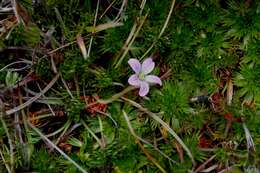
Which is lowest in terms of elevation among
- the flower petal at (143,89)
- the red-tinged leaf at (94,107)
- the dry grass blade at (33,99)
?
the red-tinged leaf at (94,107)

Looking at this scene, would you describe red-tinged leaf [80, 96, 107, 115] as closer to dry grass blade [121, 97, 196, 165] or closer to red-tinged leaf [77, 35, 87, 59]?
dry grass blade [121, 97, 196, 165]

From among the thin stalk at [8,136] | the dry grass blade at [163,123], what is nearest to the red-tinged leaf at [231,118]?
the dry grass blade at [163,123]

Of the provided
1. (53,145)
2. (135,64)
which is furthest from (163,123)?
(53,145)

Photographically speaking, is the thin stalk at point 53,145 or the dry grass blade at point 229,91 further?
the dry grass blade at point 229,91

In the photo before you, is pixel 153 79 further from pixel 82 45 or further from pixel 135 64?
pixel 82 45

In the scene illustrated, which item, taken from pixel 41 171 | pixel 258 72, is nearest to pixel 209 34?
pixel 258 72

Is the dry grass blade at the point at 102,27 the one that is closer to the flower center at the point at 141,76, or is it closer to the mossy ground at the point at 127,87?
the mossy ground at the point at 127,87
